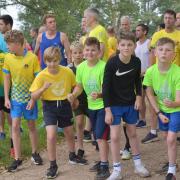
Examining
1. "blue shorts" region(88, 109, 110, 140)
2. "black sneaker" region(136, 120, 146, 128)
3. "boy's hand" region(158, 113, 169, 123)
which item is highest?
"boy's hand" region(158, 113, 169, 123)

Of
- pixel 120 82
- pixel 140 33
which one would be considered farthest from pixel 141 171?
pixel 140 33

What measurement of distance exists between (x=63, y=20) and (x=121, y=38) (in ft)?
69.3

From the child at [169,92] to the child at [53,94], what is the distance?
1243 mm

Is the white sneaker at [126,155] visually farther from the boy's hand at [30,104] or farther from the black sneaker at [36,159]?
the boy's hand at [30,104]

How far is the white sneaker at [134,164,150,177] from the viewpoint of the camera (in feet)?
16.9

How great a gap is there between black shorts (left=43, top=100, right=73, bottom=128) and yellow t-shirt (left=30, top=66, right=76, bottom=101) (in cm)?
7

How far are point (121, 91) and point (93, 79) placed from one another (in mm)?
409

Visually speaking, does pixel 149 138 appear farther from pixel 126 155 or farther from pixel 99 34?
pixel 99 34

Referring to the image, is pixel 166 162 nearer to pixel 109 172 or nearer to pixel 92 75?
pixel 109 172

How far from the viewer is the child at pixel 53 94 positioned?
17.7 feet

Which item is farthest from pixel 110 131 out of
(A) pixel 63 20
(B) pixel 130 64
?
(A) pixel 63 20

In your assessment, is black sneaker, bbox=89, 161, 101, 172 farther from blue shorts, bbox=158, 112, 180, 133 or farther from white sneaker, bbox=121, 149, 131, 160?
blue shorts, bbox=158, 112, 180, 133

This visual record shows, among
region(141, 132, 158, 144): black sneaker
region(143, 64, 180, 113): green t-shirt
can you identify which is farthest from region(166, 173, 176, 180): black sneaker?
region(141, 132, 158, 144): black sneaker

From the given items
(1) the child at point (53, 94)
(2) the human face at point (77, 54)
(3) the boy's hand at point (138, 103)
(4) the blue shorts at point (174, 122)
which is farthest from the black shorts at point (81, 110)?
(4) the blue shorts at point (174, 122)
